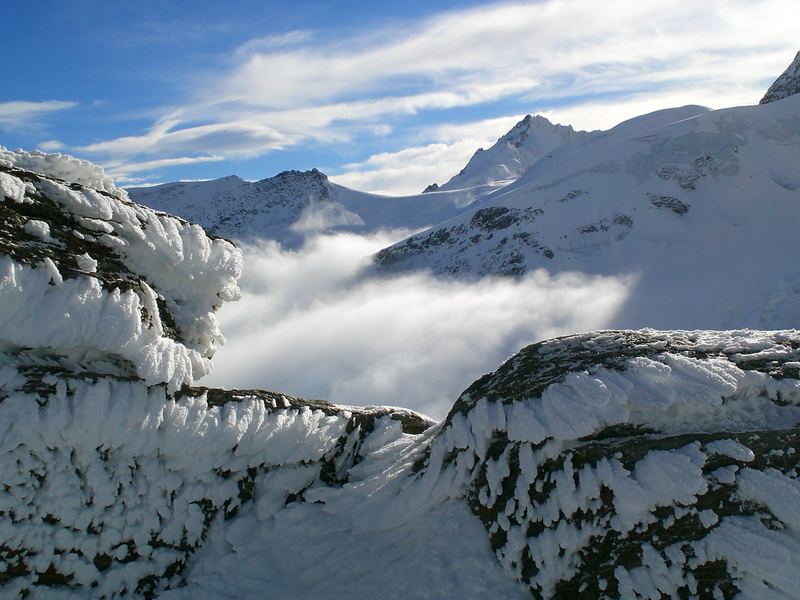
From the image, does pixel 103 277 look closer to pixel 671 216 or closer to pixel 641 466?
pixel 641 466

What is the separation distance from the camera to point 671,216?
230 feet

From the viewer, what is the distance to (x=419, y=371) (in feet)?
282

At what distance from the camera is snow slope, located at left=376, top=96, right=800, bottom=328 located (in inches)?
2335

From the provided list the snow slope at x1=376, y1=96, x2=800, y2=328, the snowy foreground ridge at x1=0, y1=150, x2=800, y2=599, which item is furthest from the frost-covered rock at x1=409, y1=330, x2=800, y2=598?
the snow slope at x1=376, y1=96, x2=800, y2=328

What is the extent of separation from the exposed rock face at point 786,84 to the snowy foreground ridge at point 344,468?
299ft

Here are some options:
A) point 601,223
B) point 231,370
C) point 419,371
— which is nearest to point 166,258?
point 601,223

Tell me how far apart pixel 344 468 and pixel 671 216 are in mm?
69472

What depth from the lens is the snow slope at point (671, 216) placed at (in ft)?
195

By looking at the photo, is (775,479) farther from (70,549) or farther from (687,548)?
(70,549)

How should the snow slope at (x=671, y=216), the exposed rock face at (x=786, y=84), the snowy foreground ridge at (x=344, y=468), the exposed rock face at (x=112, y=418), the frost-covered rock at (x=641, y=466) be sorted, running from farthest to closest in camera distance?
the exposed rock face at (x=786, y=84) → the snow slope at (x=671, y=216) → the exposed rock face at (x=112, y=418) → the snowy foreground ridge at (x=344, y=468) → the frost-covered rock at (x=641, y=466)

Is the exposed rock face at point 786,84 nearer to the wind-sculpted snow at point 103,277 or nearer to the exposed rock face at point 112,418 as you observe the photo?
the wind-sculpted snow at point 103,277

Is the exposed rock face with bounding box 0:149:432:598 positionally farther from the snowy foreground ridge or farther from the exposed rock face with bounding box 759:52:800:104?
the exposed rock face with bounding box 759:52:800:104

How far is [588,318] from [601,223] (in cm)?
1333

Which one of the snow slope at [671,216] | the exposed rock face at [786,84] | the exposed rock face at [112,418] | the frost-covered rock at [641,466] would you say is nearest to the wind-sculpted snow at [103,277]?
the exposed rock face at [112,418]
